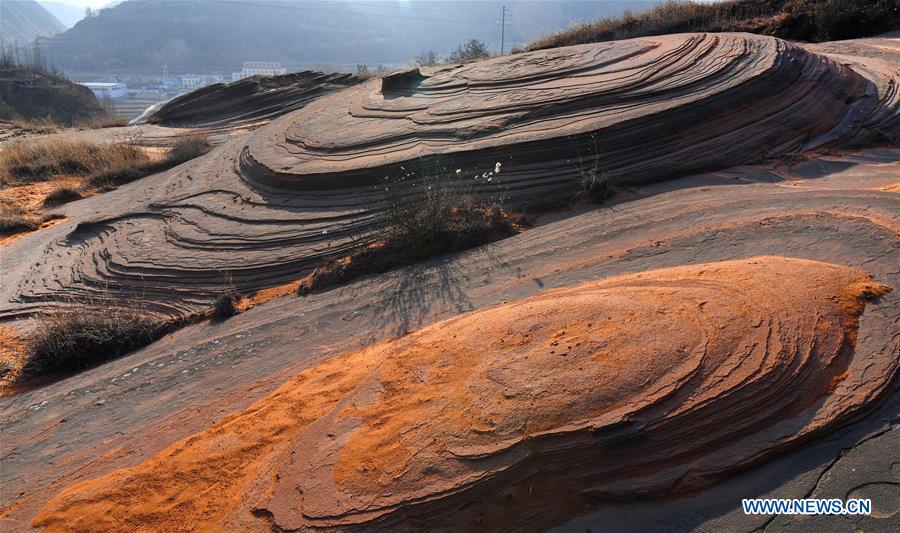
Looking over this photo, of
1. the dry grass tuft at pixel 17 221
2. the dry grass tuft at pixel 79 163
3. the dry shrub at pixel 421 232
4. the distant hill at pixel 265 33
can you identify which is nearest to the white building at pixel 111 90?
the distant hill at pixel 265 33

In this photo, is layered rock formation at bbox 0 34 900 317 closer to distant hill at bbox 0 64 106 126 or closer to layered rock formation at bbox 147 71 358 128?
layered rock formation at bbox 147 71 358 128

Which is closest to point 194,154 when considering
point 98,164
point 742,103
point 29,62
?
point 98,164

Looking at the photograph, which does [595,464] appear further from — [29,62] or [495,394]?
[29,62]

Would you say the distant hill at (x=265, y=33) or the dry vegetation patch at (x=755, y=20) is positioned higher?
the distant hill at (x=265, y=33)

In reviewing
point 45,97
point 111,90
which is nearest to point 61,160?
point 45,97

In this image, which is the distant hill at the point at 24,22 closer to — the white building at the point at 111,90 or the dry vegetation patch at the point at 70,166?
the white building at the point at 111,90

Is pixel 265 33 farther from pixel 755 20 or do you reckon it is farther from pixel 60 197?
pixel 60 197

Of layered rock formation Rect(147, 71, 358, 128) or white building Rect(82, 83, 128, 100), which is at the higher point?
white building Rect(82, 83, 128, 100)

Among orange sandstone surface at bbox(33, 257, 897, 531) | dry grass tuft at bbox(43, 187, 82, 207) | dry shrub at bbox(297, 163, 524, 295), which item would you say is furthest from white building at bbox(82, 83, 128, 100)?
orange sandstone surface at bbox(33, 257, 897, 531)
